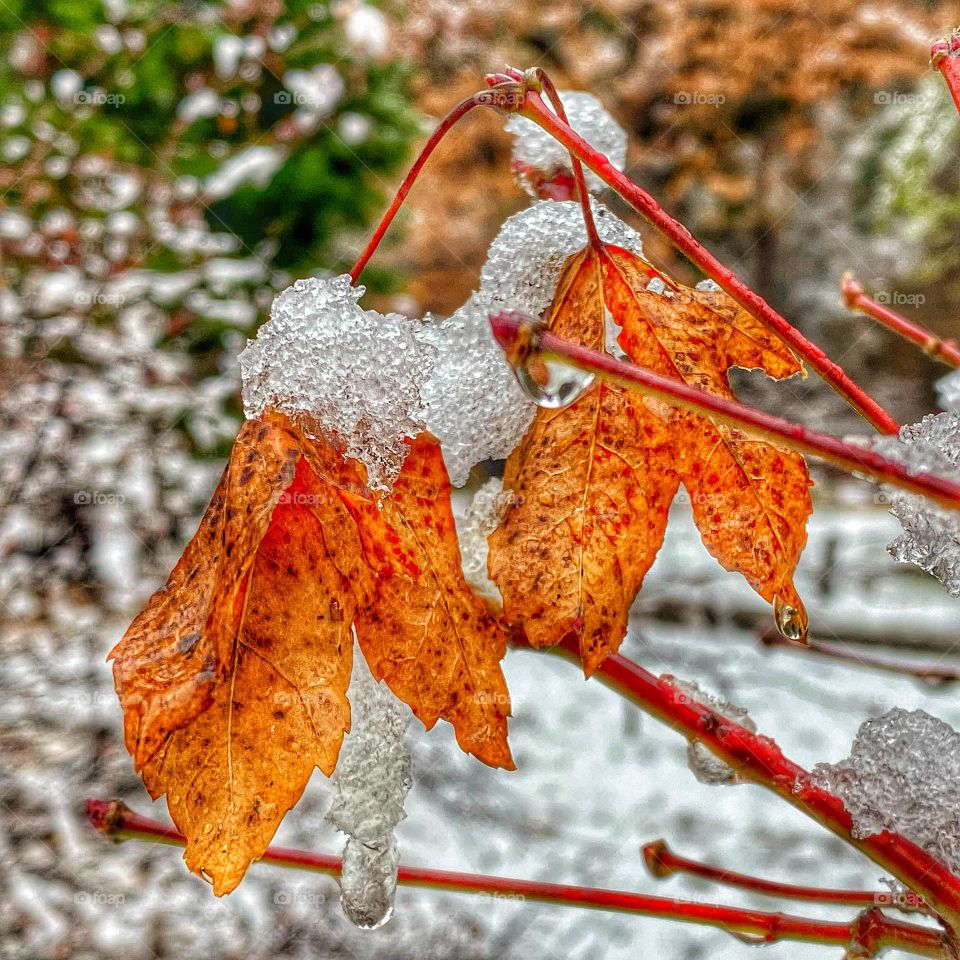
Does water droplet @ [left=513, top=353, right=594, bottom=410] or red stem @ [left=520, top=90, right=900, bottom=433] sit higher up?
red stem @ [left=520, top=90, right=900, bottom=433]

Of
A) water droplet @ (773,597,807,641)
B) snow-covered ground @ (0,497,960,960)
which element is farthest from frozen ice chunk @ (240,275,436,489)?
snow-covered ground @ (0,497,960,960)

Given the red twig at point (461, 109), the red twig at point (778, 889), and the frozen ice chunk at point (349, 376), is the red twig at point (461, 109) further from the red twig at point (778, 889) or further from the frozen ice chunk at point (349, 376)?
the red twig at point (778, 889)

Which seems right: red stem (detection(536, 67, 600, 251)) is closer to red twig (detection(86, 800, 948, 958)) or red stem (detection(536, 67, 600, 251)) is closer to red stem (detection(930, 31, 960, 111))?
red stem (detection(930, 31, 960, 111))

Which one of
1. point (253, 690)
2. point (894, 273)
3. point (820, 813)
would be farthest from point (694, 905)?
point (894, 273)

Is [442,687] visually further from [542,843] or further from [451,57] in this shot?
[451,57]

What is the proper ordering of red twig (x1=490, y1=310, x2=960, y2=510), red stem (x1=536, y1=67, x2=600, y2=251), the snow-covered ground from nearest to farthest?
red twig (x1=490, y1=310, x2=960, y2=510) → red stem (x1=536, y1=67, x2=600, y2=251) → the snow-covered ground

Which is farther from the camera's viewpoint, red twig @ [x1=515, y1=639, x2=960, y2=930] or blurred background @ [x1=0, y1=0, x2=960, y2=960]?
blurred background @ [x1=0, y1=0, x2=960, y2=960]

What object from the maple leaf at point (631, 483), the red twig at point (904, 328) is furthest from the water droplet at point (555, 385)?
the red twig at point (904, 328)

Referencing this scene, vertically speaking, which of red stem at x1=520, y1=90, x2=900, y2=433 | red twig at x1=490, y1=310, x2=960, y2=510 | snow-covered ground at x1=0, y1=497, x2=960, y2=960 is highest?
red stem at x1=520, y1=90, x2=900, y2=433
